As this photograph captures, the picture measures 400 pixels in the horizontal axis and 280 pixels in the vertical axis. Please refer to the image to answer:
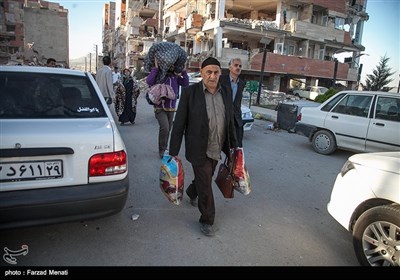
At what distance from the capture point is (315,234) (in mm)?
3217

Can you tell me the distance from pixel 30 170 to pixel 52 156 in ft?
0.60

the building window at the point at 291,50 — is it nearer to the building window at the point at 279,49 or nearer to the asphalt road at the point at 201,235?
the building window at the point at 279,49

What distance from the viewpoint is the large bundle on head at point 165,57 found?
4840 millimetres

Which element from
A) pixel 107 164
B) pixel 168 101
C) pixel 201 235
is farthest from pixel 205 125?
pixel 168 101

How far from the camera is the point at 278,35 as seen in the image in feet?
97.0

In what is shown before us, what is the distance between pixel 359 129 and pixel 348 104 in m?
0.68

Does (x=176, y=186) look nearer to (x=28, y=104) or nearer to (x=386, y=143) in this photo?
(x=28, y=104)

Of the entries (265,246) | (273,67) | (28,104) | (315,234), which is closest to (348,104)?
(315,234)

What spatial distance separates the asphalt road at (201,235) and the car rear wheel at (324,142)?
2.24 metres

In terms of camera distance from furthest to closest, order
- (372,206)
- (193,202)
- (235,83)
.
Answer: (235,83) → (193,202) → (372,206)

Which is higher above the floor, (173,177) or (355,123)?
(355,123)

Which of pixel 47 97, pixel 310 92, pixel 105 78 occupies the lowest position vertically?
pixel 47 97

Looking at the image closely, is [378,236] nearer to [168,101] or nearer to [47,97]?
[47,97]

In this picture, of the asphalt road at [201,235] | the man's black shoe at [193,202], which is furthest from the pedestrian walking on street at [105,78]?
the man's black shoe at [193,202]
